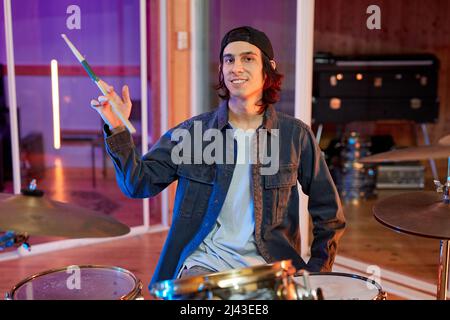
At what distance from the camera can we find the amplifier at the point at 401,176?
16.4 feet

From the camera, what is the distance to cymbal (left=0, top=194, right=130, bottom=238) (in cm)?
129

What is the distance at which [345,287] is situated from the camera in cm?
153

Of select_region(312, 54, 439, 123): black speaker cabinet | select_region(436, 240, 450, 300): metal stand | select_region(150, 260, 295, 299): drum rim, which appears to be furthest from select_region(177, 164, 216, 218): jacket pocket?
select_region(312, 54, 439, 123): black speaker cabinet

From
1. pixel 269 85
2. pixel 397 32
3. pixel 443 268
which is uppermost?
pixel 397 32

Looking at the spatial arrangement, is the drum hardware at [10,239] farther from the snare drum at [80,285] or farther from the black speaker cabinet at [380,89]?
the black speaker cabinet at [380,89]

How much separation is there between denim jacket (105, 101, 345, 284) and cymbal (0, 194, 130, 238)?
368mm

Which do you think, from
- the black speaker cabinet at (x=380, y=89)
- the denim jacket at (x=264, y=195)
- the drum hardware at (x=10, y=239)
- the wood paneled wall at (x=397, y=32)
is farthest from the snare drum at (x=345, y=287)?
the wood paneled wall at (x=397, y=32)

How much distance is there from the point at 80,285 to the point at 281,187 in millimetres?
684

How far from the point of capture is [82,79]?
3.74 metres

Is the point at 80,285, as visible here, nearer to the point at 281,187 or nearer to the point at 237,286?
the point at 237,286

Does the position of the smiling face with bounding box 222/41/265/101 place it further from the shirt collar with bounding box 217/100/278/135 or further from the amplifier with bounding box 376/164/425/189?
the amplifier with bounding box 376/164/425/189

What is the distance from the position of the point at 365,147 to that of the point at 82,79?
245 cm

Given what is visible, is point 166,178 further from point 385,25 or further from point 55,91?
point 385,25

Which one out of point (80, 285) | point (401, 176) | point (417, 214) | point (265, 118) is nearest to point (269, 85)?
point (265, 118)
